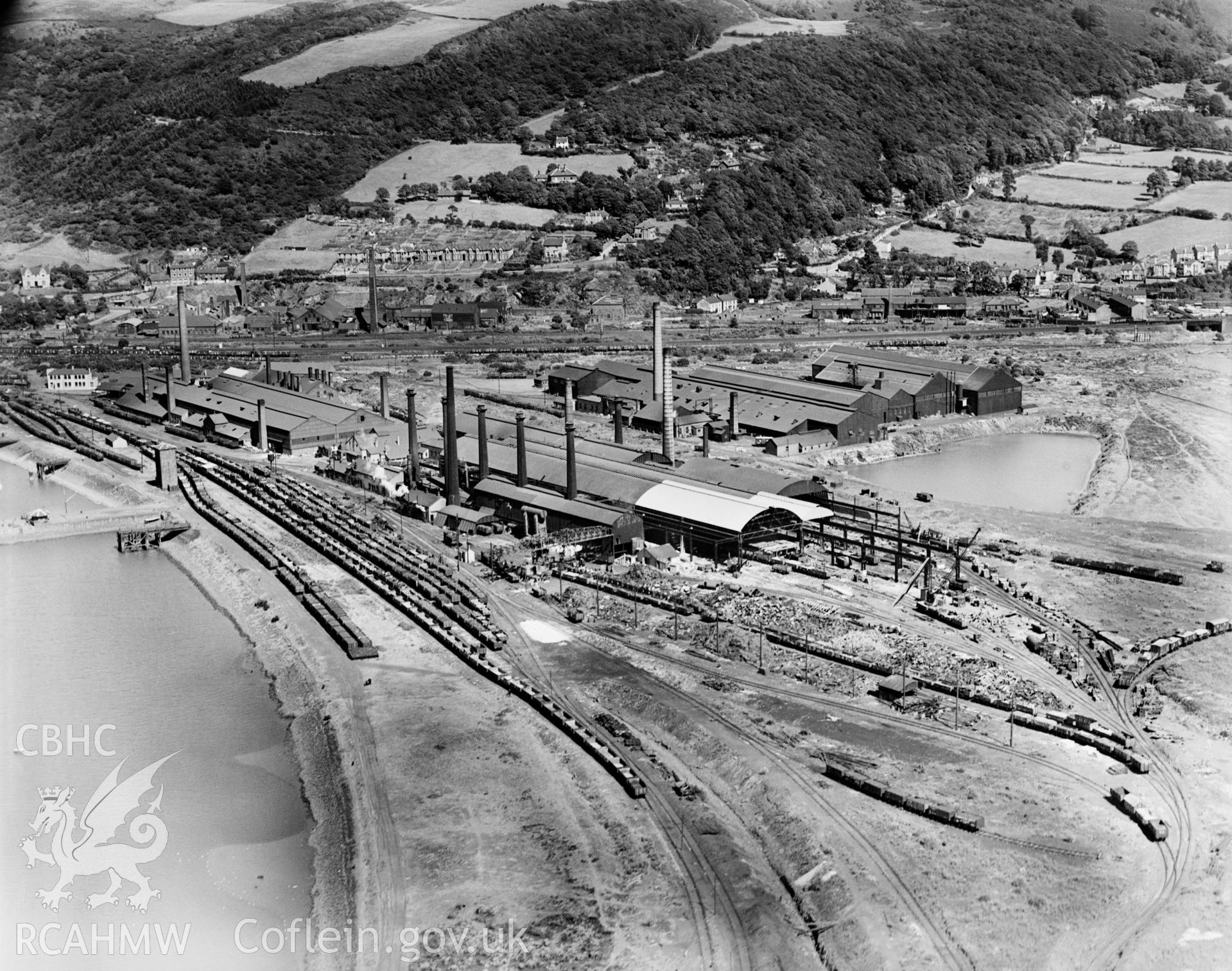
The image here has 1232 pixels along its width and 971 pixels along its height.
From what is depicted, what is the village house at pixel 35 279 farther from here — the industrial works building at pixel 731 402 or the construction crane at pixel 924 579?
the construction crane at pixel 924 579

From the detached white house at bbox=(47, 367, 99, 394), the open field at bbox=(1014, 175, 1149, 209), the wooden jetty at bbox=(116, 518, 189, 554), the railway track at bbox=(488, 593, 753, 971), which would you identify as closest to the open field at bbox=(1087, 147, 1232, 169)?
the open field at bbox=(1014, 175, 1149, 209)

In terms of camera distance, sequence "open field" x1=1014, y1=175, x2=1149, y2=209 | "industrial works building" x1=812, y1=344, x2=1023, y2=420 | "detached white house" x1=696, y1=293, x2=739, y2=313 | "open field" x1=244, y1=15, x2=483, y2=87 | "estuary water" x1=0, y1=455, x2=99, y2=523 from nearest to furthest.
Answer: "estuary water" x1=0, y1=455, x2=99, y2=523
"industrial works building" x1=812, y1=344, x2=1023, y2=420
"detached white house" x1=696, y1=293, x2=739, y2=313
"open field" x1=1014, y1=175, x2=1149, y2=209
"open field" x1=244, y1=15, x2=483, y2=87

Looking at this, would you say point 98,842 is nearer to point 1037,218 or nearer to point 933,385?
point 933,385

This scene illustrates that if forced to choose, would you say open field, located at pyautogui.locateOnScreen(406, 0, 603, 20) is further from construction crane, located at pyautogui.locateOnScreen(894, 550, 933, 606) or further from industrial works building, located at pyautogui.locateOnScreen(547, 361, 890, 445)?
construction crane, located at pyautogui.locateOnScreen(894, 550, 933, 606)

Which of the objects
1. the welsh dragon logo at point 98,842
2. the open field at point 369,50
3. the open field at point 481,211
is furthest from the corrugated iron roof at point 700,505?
the open field at point 369,50

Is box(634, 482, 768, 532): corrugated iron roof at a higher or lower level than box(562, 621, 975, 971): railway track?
higher

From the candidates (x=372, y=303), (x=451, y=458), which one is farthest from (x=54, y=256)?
(x=451, y=458)
